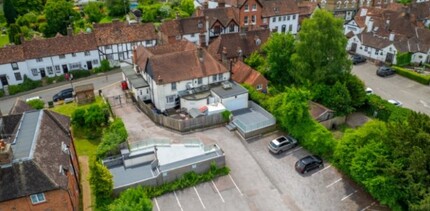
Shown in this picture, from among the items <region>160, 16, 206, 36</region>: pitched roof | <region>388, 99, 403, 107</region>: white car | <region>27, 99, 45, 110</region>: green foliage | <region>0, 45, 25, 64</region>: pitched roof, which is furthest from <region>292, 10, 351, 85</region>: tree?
<region>0, 45, 25, 64</region>: pitched roof

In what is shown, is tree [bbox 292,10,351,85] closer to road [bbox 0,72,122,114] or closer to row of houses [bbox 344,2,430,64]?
row of houses [bbox 344,2,430,64]

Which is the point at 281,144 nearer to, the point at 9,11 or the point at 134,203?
the point at 134,203

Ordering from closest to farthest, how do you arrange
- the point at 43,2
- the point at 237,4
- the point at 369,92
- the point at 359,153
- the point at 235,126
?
1. the point at 359,153
2. the point at 235,126
3. the point at 369,92
4. the point at 237,4
5. the point at 43,2

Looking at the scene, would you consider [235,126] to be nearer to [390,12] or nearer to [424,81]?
[424,81]

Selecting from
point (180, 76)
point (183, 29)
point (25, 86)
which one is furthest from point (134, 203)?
point (183, 29)

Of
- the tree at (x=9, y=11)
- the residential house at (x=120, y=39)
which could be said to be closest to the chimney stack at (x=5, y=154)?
the residential house at (x=120, y=39)

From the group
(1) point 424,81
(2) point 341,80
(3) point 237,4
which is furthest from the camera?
(3) point 237,4

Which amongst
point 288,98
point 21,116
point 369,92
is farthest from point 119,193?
point 369,92
